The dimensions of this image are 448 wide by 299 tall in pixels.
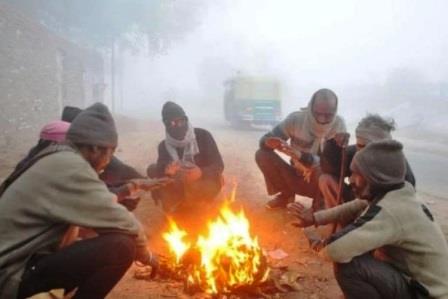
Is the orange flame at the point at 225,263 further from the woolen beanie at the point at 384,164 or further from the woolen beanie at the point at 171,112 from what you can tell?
the woolen beanie at the point at 171,112

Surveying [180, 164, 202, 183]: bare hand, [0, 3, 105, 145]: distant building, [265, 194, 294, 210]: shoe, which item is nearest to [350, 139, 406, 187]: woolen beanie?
[180, 164, 202, 183]: bare hand

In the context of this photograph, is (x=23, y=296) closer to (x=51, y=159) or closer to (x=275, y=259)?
(x=51, y=159)

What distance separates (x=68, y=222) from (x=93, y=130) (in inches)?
24.6

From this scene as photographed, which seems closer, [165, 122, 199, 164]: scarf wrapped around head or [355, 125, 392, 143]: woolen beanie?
[355, 125, 392, 143]: woolen beanie

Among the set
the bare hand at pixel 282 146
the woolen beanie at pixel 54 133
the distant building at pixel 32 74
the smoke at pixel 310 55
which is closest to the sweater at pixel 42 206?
the woolen beanie at pixel 54 133

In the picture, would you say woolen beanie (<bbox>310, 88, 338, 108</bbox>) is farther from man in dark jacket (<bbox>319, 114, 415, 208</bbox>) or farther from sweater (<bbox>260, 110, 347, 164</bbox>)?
man in dark jacket (<bbox>319, 114, 415, 208</bbox>)

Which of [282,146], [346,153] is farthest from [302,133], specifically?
[346,153]

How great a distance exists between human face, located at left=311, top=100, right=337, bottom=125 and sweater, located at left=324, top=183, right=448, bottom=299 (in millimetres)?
2768

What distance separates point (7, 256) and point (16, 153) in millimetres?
9632

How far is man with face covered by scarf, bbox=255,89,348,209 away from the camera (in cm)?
571

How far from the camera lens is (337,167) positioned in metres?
5.09

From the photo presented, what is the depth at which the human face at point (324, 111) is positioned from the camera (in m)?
5.65

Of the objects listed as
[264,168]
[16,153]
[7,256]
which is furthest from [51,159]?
[16,153]

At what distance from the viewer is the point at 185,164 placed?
19.0 feet
